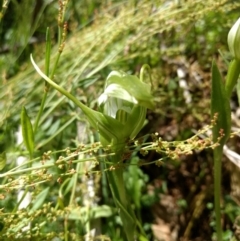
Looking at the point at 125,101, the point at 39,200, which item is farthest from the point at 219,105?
the point at 39,200

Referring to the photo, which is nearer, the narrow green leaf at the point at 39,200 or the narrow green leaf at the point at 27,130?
the narrow green leaf at the point at 27,130

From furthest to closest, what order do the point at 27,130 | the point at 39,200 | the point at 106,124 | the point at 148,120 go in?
the point at 148,120, the point at 39,200, the point at 27,130, the point at 106,124

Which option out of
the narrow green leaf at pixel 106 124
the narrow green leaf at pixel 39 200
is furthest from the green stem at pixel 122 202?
the narrow green leaf at pixel 39 200

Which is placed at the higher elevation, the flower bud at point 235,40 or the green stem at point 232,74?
the flower bud at point 235,40

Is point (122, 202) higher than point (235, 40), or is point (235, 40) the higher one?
point (235, 40)

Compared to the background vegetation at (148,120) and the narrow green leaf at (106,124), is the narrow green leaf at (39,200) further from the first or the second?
the narrow green leaf at (106,124)

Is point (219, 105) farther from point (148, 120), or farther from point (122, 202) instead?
point (148, 120)

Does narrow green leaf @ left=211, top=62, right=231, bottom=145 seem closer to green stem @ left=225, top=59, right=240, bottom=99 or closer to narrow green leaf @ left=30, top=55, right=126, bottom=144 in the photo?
green stem @ left=225, top=59, right=240, bottom=99
